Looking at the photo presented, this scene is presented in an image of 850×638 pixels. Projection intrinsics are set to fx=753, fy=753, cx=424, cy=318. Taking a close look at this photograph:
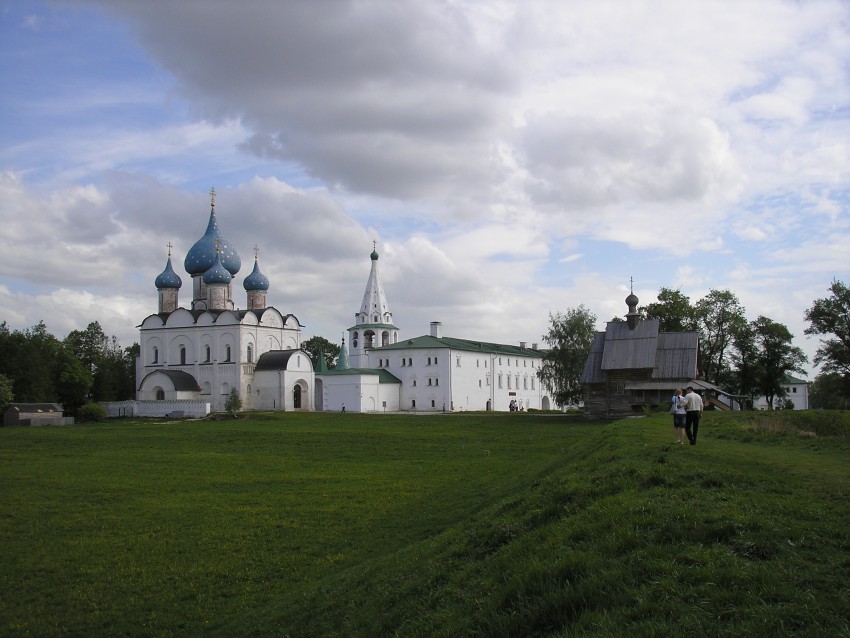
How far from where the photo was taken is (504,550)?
310 inches

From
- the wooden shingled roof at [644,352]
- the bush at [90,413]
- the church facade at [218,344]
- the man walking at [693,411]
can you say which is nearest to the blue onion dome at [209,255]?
the church facade at [218,344]

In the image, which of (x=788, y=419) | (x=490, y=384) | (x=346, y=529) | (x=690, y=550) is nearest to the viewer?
(x=690, y=550)

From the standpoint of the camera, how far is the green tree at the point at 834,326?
4747cm

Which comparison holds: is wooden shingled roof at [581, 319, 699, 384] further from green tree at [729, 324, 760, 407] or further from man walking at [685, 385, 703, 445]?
man walking at [685, 385, 703, 445]

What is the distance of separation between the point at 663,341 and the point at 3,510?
3680 cm

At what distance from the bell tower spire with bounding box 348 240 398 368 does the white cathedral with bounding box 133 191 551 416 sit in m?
0.11

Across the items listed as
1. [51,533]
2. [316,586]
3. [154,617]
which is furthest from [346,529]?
[51,533]

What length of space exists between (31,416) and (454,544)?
163 feet

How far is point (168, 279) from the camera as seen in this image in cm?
7806

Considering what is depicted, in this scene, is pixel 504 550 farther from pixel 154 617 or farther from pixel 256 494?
pixel 256 494

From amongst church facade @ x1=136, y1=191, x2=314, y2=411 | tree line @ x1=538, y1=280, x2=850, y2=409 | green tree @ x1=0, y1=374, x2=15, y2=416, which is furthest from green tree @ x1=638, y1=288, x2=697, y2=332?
green tree @ x1=0, y1=374, x2=15, y2=416

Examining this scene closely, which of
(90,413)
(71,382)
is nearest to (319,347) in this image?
(71,382)

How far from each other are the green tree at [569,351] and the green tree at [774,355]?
38.7 feet

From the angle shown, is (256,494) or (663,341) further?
(663,341)
